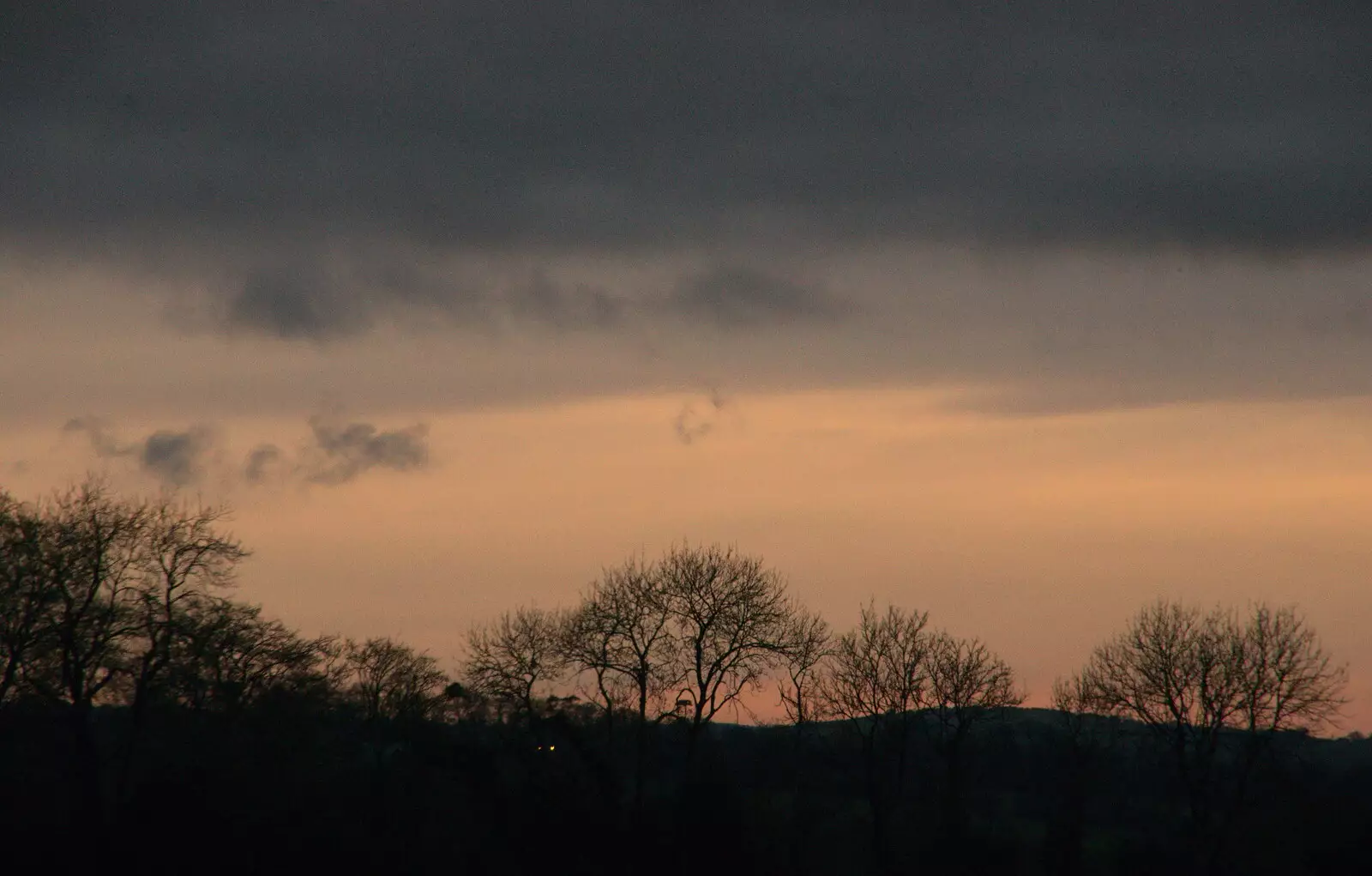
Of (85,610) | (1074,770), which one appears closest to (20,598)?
(85,610)

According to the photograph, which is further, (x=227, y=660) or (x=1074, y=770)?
(x=1074, y=770)

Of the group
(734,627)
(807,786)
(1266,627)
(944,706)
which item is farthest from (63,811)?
(1266,627)


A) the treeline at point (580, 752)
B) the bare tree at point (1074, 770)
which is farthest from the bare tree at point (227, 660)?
the bare tree at point (1074, 770)

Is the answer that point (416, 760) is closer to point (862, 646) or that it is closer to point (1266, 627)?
point (862, 646)

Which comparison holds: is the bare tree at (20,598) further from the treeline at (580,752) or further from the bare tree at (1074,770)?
the bare tree at (1074,770)

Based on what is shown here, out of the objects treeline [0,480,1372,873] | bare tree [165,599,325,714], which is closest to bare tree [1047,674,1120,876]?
treeline [0,480,1372,873]

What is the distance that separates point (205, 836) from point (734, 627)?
1155 inches

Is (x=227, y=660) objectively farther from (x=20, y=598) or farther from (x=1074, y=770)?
(x=1074, y=770)

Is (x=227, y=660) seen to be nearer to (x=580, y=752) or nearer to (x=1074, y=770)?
(x=580, y=752)

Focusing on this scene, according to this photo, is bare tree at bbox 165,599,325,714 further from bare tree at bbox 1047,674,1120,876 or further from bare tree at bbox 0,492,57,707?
bare tree at bbox 1047,674,1120,876

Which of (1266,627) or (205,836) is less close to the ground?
(1266,627)

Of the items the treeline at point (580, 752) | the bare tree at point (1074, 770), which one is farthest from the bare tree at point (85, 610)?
the bare tree at point (1074, 770)

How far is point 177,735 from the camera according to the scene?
5891cm

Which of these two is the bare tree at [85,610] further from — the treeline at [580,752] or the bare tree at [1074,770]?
the bare tree at [1074,770]
